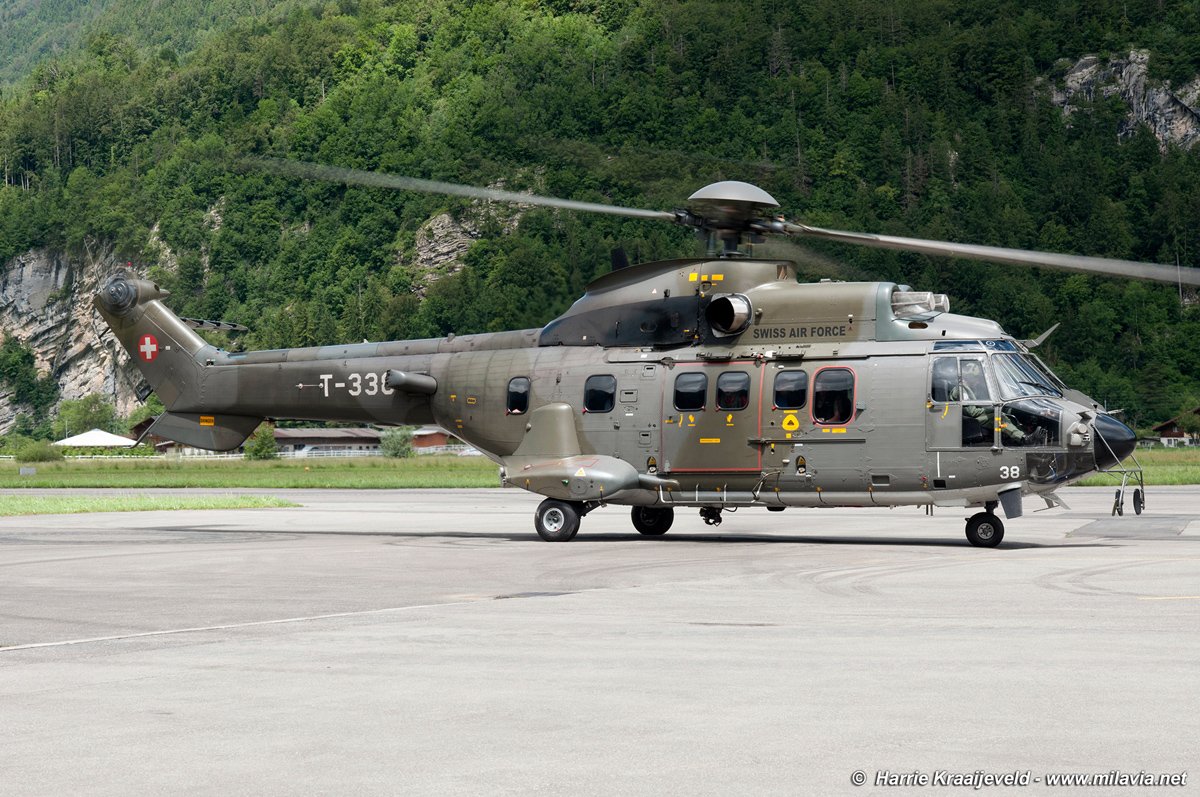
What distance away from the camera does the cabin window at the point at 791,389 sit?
1998cm

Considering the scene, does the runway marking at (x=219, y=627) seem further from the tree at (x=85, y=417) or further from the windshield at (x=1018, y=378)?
the tree at (x=85, y=417)

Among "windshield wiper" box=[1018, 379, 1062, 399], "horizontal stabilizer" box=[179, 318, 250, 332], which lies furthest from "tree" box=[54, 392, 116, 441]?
"windshield wiper" box=[1018, 379, 1062, 399]

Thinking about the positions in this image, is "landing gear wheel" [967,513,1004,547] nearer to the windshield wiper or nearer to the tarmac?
the tarmac

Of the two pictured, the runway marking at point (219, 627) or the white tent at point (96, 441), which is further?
the white tent at point (96, 441)

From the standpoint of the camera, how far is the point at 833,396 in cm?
1975

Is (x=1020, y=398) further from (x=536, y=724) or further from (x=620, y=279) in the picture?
(x=536, y=724)

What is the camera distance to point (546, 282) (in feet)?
94.9

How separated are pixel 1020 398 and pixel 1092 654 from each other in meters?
10.9

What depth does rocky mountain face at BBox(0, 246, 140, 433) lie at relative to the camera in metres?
177

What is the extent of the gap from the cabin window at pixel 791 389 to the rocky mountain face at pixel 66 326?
521ft

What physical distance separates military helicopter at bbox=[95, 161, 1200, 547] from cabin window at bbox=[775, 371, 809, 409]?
34 mm

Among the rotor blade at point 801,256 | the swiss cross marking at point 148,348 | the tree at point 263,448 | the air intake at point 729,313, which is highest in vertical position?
the rotor blade at point 801,256

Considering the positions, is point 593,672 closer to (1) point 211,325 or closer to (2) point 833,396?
(2) point 833,396

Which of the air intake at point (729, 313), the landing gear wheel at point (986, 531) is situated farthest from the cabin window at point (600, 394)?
the landing gear wheel at point (986, 531)
